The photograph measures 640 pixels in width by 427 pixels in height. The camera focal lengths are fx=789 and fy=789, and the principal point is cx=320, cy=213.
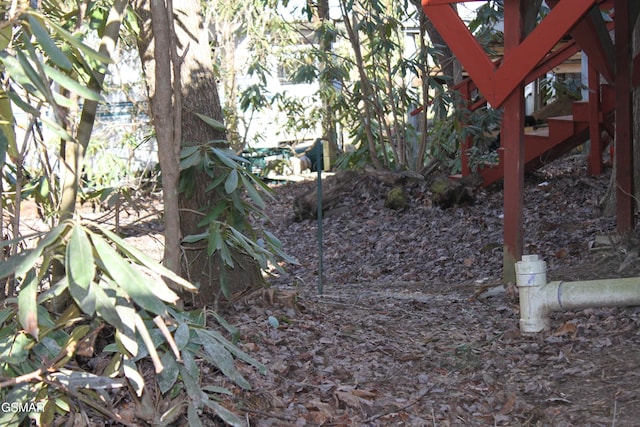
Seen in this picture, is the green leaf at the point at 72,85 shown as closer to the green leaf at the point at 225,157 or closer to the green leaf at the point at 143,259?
the green leaf at the point at 143,259

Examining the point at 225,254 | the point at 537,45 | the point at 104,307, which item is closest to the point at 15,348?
the point at 104,307

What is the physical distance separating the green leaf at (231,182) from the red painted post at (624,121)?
458 cm

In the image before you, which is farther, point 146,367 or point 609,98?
point 609,98

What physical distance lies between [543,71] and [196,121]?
6792mm

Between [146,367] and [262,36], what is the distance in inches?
471

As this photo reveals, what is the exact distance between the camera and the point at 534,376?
449 cm

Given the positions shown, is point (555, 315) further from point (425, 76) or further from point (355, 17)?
point (355, 17)

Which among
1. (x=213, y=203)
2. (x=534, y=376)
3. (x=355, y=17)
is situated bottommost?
(x=534, y=376)

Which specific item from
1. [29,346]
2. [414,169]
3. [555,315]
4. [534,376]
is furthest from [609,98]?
[29,346]

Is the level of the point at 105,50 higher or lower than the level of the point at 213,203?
higher

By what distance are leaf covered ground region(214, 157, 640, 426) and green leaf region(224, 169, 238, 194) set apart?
843mm

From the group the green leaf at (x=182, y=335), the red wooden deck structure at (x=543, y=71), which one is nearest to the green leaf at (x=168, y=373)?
the green leaf at (x=182, y=335)

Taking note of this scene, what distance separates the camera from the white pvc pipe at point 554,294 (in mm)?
4746

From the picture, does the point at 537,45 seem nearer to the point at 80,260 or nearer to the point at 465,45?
the point at 465,45
